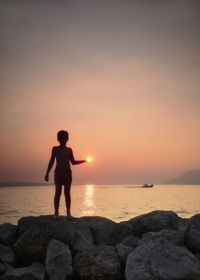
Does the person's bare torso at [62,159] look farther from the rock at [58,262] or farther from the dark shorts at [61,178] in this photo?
the rock at [58,262]

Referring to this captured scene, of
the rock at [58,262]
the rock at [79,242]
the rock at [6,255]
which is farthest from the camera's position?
the rock at [79,242]

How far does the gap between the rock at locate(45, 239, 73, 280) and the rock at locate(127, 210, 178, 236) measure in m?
2.80

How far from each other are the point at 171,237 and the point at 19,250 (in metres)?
3.86

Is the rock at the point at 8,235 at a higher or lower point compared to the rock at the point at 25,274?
higher

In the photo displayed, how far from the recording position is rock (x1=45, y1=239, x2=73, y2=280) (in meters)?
6.41

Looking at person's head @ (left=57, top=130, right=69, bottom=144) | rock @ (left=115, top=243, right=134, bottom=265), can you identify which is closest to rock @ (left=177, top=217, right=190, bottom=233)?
rock @ (left=115, top=243, right=134, bottom=265)

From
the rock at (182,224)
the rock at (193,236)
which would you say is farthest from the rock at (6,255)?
the rock at (182,224)

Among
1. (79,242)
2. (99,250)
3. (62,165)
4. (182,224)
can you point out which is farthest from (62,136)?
(182,224)

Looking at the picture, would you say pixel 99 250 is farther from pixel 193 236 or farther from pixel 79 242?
pixel 193 236

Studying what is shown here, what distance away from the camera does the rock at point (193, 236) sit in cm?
724

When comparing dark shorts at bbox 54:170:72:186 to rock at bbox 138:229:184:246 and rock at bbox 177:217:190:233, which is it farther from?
rock at bbox 177:217:190:233

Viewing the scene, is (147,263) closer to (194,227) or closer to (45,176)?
(194,227)

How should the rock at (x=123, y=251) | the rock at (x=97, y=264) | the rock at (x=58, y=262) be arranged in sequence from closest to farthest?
1. the rock at (x=97, y=264)
2. the rock at (x=58, y=262)
3. the rock at (x=123, y=251)

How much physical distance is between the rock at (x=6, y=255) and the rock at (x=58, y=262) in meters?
1.09
